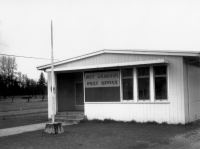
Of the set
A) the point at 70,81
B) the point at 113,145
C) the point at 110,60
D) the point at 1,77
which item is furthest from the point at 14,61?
the point at 113,145

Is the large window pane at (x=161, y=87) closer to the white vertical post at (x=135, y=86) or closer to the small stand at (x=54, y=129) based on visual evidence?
the white vertical post at (x=135, y=86)

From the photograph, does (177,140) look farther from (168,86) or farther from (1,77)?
(1,77)

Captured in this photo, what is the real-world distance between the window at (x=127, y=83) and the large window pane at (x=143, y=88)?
0.53 m

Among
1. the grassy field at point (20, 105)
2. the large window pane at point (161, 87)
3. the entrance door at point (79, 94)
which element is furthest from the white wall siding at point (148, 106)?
the grassy field at point (20, 105)

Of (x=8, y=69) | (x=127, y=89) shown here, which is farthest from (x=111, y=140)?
(x=8, y=69)

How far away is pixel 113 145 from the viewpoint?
934cm

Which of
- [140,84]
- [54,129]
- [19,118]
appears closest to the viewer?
[54,129]

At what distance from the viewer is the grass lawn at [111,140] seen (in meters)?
9.28

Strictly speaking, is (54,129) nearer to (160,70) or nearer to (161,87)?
(161,87)

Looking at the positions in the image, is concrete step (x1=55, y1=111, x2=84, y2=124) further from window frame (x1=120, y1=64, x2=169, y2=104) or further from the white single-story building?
window frame (x1=120, y1=64, x2=169, y2=104)

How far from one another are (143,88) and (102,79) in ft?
8.77

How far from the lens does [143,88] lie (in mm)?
14969

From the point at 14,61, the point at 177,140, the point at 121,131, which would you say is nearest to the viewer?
the point at 177,140

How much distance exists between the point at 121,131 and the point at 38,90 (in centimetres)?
6230
